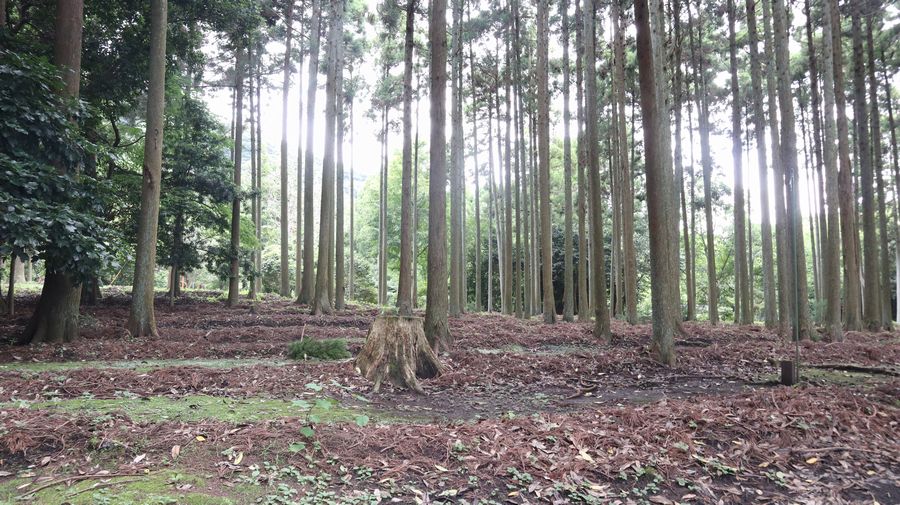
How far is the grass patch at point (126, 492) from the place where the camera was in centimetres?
279

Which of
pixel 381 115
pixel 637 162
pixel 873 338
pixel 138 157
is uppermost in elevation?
pixel 381 115

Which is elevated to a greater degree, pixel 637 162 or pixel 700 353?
pixel 637 162

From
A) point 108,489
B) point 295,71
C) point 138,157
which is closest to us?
point 108,489

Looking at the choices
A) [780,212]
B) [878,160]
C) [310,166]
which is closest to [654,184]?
[780,212]

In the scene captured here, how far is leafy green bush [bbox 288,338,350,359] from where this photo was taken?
27.6ft

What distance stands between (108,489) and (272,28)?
790 inches

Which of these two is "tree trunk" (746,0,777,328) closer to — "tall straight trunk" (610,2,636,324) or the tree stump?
"tall straight trunk" (610,2,636,324)

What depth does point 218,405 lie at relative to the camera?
4941 millimetres

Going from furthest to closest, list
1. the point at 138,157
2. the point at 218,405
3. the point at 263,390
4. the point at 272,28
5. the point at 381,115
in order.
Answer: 1. the point at 381,115
2. the point at 272,28
3. the point at 138,157
4. the point at 263,390
5. the point at 218,405

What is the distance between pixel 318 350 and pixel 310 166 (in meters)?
10.4

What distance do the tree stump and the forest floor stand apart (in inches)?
9.2

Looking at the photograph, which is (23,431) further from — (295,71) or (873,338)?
(295,71)

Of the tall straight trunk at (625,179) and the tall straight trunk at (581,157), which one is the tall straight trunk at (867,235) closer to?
the tall straight trunk at (625,179)

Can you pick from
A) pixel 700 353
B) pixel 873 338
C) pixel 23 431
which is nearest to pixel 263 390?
pixel 23 431
